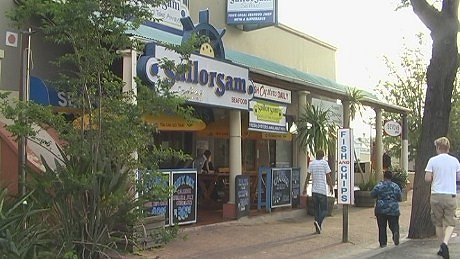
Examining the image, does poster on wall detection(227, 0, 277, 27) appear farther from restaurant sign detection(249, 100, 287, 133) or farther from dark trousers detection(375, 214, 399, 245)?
dark trousers detection(375, 214, 399, 245)

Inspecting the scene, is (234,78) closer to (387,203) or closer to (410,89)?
(387,203)

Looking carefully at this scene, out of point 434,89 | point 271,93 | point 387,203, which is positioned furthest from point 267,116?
point 387,203

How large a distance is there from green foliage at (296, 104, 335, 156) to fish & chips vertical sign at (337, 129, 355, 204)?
4.49m

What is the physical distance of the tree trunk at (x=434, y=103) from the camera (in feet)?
37.1

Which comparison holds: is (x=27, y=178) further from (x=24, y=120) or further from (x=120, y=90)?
(x=120, y=90)

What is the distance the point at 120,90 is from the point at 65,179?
1.10m

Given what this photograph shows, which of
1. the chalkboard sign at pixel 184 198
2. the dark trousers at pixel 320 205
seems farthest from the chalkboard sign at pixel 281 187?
the chalkboard sign at pixel 184 198

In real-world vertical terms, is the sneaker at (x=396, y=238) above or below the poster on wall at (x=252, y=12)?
below

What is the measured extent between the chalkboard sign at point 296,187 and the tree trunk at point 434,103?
15.7 ft

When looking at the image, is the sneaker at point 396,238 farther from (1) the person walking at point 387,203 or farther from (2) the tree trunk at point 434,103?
(2) the tree trunk at point 434,103

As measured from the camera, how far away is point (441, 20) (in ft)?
37.1

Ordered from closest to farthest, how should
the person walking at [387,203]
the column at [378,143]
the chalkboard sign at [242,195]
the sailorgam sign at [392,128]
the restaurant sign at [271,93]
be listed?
the person walking at [387,203] → the chalkboard sign at [242,195] → the restaurant sign at [271,93] → the column at [378,143] → the sailorgam sign at [392,128]

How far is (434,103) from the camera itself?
1147 cm

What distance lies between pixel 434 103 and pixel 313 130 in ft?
15.5
